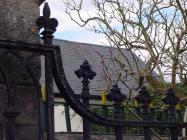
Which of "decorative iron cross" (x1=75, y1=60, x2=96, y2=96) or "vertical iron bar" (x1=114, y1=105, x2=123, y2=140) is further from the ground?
"decorative iron cross" (x1=75, y1=60, x2=96, y2=96)


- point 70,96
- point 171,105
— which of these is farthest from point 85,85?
point 171,105

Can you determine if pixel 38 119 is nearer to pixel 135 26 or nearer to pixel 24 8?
pixel 24 8

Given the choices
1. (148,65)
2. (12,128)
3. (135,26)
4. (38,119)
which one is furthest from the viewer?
(135,26)

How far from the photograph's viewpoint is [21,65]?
2.75 meters

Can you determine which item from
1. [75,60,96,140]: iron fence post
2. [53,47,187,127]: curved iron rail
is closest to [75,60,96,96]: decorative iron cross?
[75,60,96,140]: iron fence post

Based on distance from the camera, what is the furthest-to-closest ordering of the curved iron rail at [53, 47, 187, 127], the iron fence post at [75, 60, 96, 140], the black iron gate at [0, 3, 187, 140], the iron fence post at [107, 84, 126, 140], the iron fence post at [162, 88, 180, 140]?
1. the iron fence post at [162, 88, 180, 140]
2. the iron fence post at [107, 84, 126, 140]
3. the iron fence post at [75, 60, 96, 140]
4. the curved iron rail at [53, 47, 187, 127]
5. the black iron gate at [0, 3, 187, 140]

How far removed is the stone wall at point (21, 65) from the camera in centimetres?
274

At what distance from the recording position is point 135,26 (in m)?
7.56

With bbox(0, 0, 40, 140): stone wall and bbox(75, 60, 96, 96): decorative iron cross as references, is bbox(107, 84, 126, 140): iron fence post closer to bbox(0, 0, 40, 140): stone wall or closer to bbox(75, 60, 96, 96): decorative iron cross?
bbox(75, 60, 96, 96): decorative iron cross

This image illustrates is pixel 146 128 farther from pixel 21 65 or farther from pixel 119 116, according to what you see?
pixel 21 65

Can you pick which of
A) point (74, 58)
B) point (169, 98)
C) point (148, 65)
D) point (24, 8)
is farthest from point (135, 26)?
point (74, 58)

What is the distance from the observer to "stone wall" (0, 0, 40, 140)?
2740mm

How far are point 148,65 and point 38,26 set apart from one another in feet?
14.1

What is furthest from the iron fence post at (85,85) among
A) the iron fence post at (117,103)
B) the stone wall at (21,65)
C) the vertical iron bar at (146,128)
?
the vertical iron bar at (146,128)
